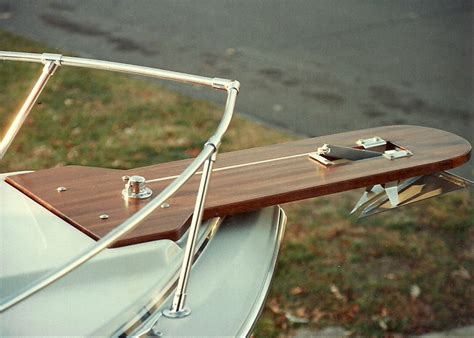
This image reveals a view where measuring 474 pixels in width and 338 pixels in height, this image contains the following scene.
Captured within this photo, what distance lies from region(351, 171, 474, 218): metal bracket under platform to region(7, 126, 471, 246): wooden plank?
0.10 metres

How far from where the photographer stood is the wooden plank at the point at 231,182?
232 cm

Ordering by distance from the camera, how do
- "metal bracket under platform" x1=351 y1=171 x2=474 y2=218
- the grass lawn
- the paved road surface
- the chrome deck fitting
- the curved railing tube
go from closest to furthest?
the curved railing tube → the chrome deck fitting → "metal bracket under platform" x1=351 y1=171 x2=474 y2=218 → the grass lawn → the paved road surface

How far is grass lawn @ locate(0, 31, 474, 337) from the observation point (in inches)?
142

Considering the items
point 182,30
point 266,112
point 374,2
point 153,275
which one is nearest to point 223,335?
point 153,275

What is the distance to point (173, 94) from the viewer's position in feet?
18.3

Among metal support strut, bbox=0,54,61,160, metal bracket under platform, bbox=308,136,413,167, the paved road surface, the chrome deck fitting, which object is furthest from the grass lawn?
metal support strut, bbox=0,54,61,160

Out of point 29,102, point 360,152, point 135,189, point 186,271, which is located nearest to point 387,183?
point 360,152

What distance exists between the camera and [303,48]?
6242 mm

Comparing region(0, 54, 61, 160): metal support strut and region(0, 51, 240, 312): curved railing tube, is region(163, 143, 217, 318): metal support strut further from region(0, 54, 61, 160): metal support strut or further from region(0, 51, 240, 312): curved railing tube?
region(0, 54, 61, 160): metal support strut

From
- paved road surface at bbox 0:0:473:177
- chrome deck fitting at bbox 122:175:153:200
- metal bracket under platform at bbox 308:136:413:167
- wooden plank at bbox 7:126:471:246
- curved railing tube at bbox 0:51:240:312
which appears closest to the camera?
curved railing tube at bbox 0:51:240:312

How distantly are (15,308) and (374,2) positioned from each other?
18.0 ft

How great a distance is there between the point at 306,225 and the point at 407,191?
133 centimetres

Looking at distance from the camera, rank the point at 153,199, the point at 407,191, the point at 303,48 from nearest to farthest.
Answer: the point at 153,199, the point at 407,191, the point at 303,48

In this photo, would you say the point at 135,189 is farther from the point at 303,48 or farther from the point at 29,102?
the point at 303,48
